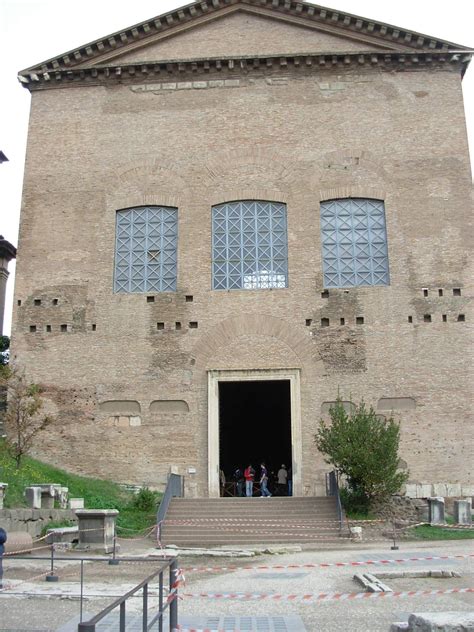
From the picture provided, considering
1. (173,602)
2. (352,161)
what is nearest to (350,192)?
(352,161)

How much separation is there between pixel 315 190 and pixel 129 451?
9.17 meters

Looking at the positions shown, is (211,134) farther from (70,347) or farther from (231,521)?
(231,521)

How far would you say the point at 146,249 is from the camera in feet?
70.7

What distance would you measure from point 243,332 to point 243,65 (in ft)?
27.4

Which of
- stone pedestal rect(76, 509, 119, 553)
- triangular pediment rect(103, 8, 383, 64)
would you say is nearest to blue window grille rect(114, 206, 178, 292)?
triangular pediment rect(103, 8, 383, 64)

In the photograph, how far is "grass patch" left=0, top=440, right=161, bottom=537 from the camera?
16.6 metres

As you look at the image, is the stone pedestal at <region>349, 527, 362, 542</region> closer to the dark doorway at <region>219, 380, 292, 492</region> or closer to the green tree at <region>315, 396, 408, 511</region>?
the green tree at <region>315, 396, 408, 511</region>

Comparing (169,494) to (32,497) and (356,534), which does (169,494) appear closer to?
(32,497)

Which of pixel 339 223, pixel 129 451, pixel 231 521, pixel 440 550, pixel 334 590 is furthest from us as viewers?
pixel 339 223

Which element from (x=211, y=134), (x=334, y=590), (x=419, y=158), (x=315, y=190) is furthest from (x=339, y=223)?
(x=334, y=590)

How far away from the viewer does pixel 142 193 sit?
2175 centimetres

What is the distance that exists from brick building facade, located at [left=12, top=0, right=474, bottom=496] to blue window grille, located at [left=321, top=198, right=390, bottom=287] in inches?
2.2

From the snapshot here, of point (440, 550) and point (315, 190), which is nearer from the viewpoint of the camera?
A: point (440, 550)

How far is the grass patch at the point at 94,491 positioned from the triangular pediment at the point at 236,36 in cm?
1240
